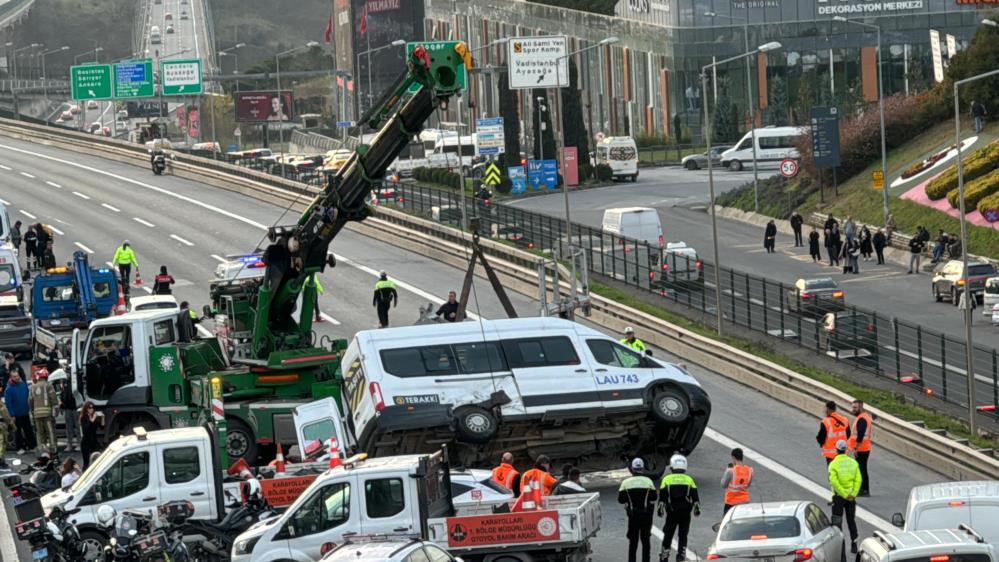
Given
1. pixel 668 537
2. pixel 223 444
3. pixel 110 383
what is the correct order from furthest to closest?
1. pixel 110 383
2. pixel 223 444
3. pixel 668 537

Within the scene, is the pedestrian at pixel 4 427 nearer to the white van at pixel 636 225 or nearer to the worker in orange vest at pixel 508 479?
the worker in orange vest at pixel 508 479

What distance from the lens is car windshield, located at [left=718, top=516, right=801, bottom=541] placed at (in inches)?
812

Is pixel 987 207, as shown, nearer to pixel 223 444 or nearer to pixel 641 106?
pixel 223 444

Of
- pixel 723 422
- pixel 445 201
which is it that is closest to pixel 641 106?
pixel 445 201

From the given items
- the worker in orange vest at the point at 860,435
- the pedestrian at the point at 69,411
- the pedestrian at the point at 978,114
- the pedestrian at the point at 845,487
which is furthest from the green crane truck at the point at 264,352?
the pedestrian at the point at 978,114

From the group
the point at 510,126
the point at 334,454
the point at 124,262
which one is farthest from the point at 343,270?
the point at 510,126

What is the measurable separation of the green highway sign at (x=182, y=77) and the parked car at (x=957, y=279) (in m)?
61.1

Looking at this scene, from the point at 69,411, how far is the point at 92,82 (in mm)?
75558

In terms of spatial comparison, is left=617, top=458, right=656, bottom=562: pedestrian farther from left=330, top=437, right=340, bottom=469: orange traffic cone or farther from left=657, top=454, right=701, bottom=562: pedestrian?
left=330, top=437, right=340, bottom=469: orange traffic cone

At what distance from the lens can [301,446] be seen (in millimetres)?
27875

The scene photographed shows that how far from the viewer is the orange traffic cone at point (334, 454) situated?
79.4ft

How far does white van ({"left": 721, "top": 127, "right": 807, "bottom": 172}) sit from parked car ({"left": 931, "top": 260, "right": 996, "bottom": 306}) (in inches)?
1558

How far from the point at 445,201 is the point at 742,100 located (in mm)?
44294

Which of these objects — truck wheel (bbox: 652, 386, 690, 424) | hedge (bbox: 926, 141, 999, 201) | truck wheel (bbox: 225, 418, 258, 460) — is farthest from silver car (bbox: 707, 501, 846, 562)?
hedge (bbox: 926, 141, 999, 201)
